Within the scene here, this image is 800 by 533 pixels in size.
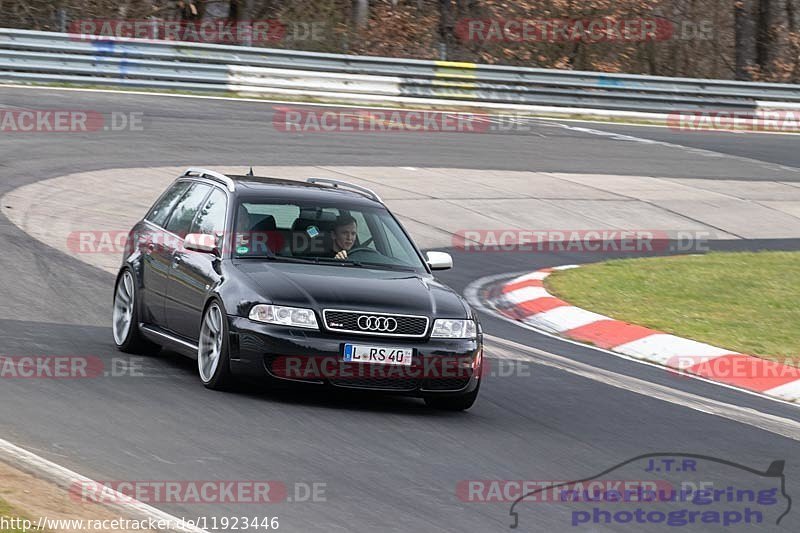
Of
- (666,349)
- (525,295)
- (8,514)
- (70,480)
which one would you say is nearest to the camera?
(8,514)

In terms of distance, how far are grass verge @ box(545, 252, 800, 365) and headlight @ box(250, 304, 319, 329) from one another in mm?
5231

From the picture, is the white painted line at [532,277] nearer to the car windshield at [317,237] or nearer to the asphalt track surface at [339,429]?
the asphalt track surface at [339,429]

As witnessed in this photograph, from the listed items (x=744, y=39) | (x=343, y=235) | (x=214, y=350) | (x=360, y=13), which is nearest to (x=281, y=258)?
(x=343, y=235)

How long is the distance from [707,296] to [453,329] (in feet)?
22.6

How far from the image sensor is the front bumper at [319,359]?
8.33 m

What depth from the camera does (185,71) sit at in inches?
1094

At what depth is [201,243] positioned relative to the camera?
362 inches

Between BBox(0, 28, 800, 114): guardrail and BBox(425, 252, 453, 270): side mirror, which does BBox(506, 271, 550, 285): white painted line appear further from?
BBox(0, 28, 800, 114): guardrail

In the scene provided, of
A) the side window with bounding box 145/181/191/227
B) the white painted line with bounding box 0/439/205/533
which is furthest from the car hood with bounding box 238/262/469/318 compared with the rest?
the white painted line with bounding box 0/439/205/533

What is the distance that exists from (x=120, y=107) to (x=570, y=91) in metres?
11.1

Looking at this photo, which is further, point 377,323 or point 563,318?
point 563,318

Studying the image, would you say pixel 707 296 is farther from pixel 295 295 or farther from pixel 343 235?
pixel 295 295

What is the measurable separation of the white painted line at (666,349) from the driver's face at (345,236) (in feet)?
12.3

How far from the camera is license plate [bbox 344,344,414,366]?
328 inches
